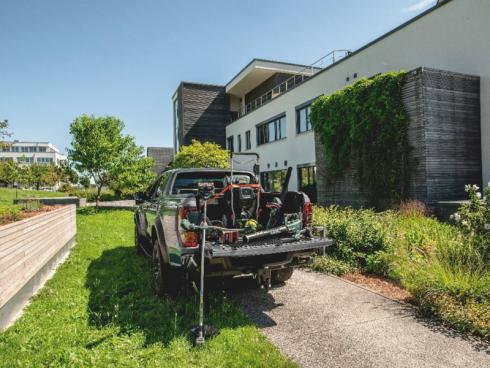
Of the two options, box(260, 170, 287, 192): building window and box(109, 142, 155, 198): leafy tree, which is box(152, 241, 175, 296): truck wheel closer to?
box(260, 170, 287, 192): building window

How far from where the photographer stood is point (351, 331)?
146 inches

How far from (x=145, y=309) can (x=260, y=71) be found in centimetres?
2562

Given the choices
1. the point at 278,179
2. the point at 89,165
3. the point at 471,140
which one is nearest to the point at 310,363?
the point at 471,140

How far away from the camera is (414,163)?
10.9 m

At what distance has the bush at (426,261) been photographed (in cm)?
400

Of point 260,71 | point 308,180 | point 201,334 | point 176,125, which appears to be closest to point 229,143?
point 260,71

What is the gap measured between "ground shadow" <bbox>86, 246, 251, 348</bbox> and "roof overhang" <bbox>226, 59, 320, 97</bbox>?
23.4m

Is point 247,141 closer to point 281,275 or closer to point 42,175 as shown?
point 281,275

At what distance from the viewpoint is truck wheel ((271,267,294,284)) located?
538cm

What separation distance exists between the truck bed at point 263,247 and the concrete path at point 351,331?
0.89 meters

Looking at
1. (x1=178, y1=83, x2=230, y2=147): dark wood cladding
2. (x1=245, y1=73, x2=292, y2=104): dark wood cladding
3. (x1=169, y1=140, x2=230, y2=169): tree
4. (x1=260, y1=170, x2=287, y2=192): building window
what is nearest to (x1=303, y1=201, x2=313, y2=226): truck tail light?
(x1=260, y1=170, x2=287, y2=192): building window

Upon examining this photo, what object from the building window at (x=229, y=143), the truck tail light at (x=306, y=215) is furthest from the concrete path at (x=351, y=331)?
the building window at (x=229, y=143)

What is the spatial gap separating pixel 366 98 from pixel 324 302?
9.99 metres

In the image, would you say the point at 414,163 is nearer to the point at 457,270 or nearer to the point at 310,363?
the point at 457,270
